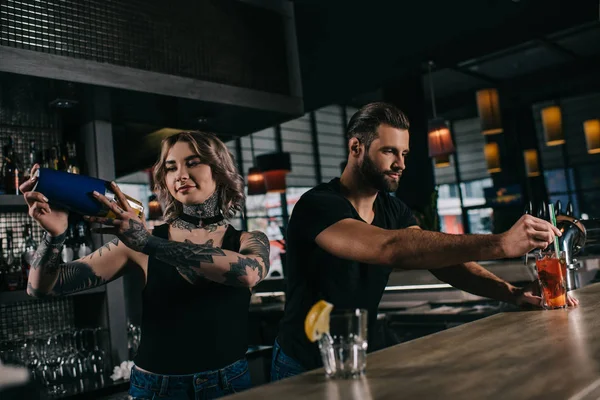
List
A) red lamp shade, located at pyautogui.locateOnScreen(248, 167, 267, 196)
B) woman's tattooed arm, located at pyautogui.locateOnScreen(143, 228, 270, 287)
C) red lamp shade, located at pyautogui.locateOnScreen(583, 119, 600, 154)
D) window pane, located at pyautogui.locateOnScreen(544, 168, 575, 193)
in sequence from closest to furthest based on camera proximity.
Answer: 1. woman's tattooed arm, located at pyautogui.locateOnScreen(143, 228, 270, 287)
2. red lamp shade, located at pyautogui.locateOnScreen(248, 167, 267, 196)
3. red lamp shade, located at pyautogui.locateOnScreen(583, 119, 600, 154)
4. window pane, located at pyautogui.locateOnScreen(544, 168, 575, 193)

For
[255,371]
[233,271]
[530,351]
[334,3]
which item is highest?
[334,3]

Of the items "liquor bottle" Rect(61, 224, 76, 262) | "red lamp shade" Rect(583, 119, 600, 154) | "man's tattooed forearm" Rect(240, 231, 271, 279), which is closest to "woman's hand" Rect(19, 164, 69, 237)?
"man's tattooed forearm" Rect(240, 231, 271, 279)

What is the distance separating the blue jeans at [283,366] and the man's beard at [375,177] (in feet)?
1.84

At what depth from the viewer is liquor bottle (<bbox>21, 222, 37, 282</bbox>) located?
2.59 m

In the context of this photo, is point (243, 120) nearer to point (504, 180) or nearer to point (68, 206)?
point (68, 206)

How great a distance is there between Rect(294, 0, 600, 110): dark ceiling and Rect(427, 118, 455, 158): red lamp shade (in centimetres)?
66

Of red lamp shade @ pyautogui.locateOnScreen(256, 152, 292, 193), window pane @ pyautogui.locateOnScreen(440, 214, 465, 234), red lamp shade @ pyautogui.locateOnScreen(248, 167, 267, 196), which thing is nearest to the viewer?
red lamp shade @ pyautogui.locateOnScreen(256, 152, 292, 193)

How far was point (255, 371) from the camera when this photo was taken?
2.78m

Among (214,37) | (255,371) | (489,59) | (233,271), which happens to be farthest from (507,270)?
(489,59)

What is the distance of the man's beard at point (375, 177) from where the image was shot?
1.74 m

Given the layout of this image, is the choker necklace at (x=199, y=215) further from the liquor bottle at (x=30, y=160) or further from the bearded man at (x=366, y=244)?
the liquor bottle at (x=30, y=160)

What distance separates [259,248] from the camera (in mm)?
1733

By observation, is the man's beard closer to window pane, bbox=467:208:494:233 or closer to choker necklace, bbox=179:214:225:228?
choker necklace, bbox=179:214:225:228

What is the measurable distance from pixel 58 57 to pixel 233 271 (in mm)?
1319
